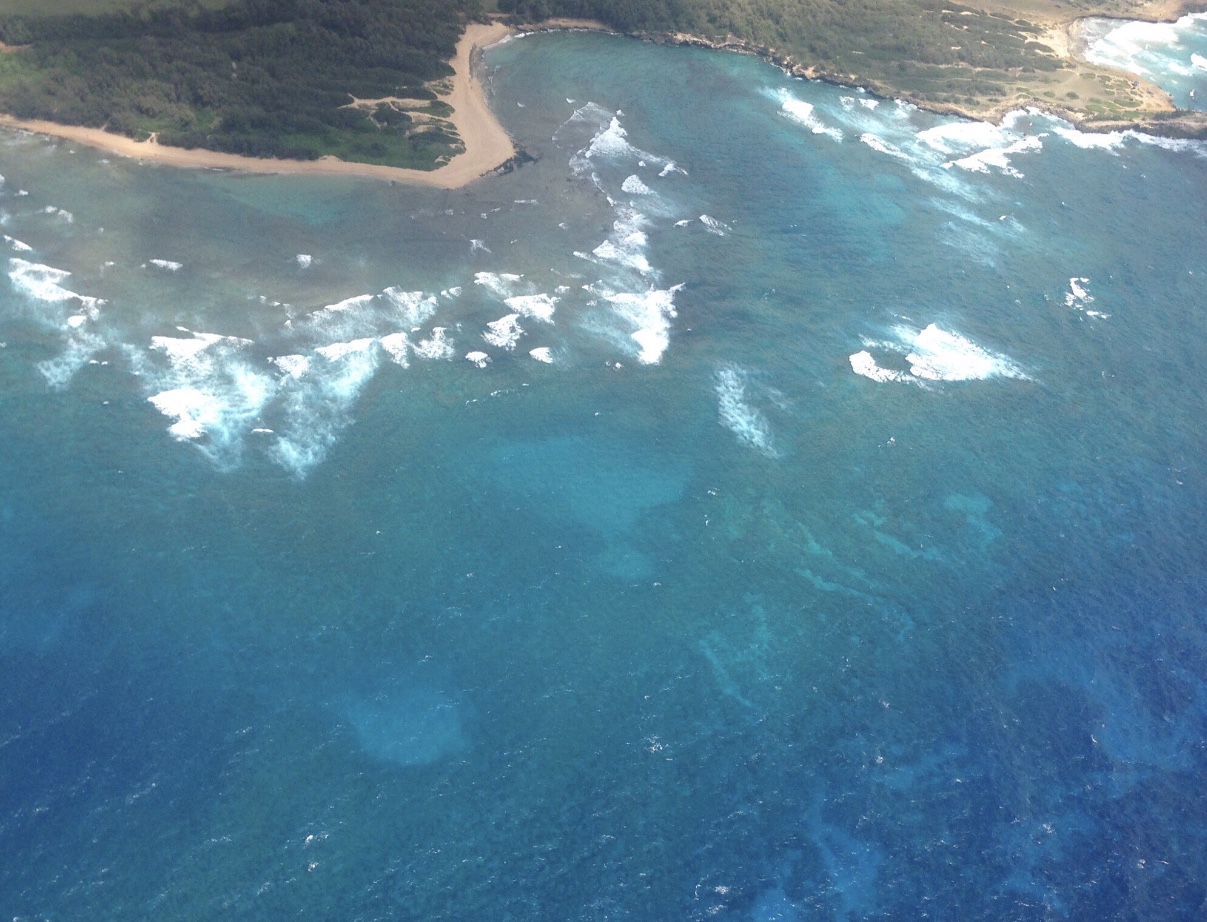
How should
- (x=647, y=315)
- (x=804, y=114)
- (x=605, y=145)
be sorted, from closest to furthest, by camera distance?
(x=647, y=315), (x=605, y=145), (x=804, y=114)

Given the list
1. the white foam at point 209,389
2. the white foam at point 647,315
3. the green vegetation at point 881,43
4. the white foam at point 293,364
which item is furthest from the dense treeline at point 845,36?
the white foam at point 209,389

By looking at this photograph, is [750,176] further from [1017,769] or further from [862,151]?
[1017,769]

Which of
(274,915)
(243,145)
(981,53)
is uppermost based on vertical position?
(981,53)

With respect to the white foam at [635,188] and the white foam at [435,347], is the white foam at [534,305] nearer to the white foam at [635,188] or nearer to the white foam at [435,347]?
the white foam at [435,347]

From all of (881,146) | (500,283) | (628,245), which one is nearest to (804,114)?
(881,146)

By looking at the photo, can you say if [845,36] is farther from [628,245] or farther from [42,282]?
[42,282]

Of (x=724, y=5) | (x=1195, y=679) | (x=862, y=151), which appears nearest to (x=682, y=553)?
(x=1195, y=679)
